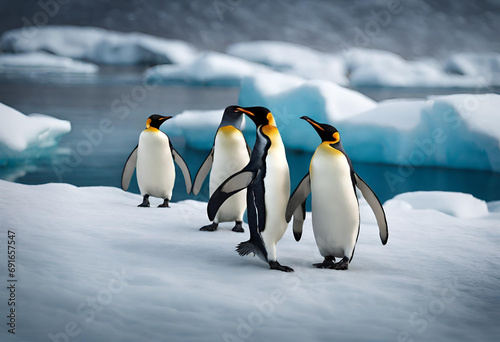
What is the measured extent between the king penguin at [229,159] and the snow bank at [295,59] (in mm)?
20187

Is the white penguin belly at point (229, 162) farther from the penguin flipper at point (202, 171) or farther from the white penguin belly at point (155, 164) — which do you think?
the white penguin belly at point (155, 164)

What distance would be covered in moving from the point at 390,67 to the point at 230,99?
26.5 ft

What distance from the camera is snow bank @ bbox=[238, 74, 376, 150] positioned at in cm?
840

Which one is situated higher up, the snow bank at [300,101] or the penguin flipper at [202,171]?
the snow bank at [300,101]

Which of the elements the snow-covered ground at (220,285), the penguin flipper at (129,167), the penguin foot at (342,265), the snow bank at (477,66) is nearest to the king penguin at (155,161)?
the penguin flipper at (129,167)

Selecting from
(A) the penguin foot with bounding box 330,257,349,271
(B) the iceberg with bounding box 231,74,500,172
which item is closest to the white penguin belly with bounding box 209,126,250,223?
(A) the penguin foot with bounding box 330,257,349,271

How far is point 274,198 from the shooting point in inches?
94.4

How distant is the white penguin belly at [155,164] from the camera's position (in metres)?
3.80

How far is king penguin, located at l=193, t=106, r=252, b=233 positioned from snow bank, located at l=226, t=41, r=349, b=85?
2019 centimetres

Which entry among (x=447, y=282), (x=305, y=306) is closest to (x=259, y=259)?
(x=305, y=306)

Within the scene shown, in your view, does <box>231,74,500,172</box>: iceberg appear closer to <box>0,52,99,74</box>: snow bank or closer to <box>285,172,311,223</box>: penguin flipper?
<box>285,172,311,223</box>: penguin flipper

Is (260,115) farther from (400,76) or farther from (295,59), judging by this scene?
(295,59)

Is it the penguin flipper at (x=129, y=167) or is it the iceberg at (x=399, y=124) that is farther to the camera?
the iceberg at (x=399, y=124)

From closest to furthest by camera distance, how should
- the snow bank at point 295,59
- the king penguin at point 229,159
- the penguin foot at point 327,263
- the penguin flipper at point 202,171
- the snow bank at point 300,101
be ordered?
the penguin foot at point 327,263 < the king penguin at point 229,159 < the penguin flipper at point 202,171 < the snow bank at point 300,101 < the snow bank at point 295,59
